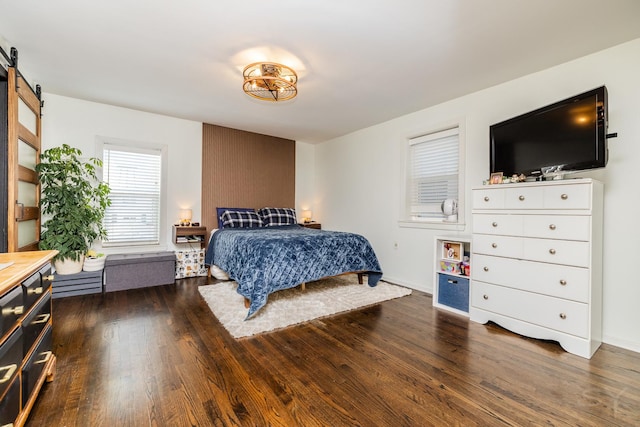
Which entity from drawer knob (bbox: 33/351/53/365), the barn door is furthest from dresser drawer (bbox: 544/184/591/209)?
the barn door

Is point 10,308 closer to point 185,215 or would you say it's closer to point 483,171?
point 185,215

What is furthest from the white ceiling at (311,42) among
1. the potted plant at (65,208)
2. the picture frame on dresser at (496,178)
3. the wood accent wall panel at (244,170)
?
the wood accent wall panel at (244,170)

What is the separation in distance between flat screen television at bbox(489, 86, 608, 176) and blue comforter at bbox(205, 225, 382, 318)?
6.10ft

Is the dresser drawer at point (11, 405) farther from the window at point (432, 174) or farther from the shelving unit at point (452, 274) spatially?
the window at point (432, 174)

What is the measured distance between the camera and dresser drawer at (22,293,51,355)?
1356 mm

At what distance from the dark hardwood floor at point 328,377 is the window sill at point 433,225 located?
1.26 m

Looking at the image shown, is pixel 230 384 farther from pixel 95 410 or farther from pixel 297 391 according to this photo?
pixel 95 410

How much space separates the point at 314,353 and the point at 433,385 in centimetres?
85

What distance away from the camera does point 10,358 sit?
45.9 inches

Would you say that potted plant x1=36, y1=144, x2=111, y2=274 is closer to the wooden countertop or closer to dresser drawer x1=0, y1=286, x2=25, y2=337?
the wooden countertop

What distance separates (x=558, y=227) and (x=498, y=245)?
489 millimetres

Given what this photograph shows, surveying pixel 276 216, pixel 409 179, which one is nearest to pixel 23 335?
pixel 276 216

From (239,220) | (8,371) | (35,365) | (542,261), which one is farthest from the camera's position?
(239,220)

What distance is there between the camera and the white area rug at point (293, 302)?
8.80 feet
